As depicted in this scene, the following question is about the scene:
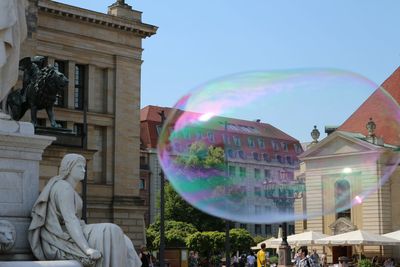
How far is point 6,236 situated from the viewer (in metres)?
6.07

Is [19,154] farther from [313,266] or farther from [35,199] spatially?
[313,266]

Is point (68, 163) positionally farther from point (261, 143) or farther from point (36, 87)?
point (36, 87)

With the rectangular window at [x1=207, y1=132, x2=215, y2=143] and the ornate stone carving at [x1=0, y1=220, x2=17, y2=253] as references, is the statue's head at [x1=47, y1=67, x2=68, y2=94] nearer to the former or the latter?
the rectangular window at [x1=207, y1=132, x2=215, y2=143]

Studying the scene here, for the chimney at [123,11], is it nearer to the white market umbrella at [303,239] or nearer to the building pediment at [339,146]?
the building pediment at [339,146]

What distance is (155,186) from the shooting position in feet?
266

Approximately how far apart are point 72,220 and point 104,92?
4361 cm

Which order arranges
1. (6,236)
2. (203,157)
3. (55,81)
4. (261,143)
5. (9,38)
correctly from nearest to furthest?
1. (6,236)
2. (9,38)
3. (261,143)
4. (203,157)
5. (55,81)

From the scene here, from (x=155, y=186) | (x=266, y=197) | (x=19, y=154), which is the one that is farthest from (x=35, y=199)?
(x=155, y=186)

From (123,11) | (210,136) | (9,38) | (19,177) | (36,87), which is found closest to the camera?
(19,177)

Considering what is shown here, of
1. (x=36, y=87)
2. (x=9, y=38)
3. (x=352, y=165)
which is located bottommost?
(x=9, y=38)

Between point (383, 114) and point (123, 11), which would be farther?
point (123, 11)

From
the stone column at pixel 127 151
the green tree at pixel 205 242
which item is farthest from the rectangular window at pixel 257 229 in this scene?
the stone column at pixel 127 151

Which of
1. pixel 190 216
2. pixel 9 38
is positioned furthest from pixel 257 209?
pixel 190 216

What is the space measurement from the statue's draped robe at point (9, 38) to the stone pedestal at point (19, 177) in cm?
44
